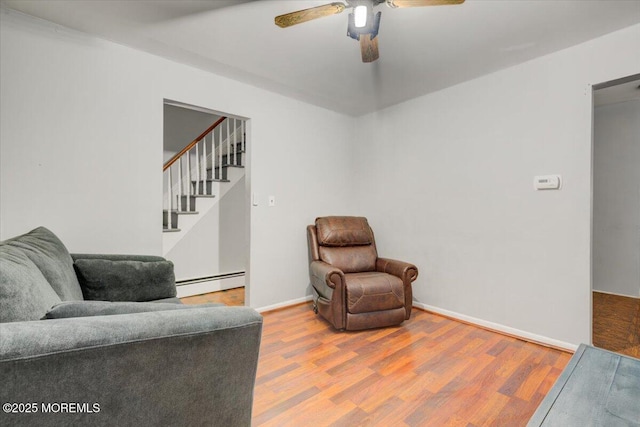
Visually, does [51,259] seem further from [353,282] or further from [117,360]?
[353,282]

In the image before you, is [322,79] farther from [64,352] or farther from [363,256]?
[64,352]

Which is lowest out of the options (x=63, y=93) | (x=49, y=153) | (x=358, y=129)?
(x=49, y=153)

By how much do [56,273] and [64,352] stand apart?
2.96ft

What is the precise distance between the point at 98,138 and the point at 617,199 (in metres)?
5.73

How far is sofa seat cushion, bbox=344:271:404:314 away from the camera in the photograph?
2.54 m

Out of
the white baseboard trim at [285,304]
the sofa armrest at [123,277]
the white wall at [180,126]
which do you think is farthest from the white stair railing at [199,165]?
the sofa armrest at [123,277]

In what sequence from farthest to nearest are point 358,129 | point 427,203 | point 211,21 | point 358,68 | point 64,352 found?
point 358,129 → point 427,203 → point 358,68 → point 211,21 → point 64,352

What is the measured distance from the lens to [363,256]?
3232 millimetres

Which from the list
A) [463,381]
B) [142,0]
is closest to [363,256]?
[463,381]

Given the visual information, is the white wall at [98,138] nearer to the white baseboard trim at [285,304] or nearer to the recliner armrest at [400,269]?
the white baseboard trim at [285,304]

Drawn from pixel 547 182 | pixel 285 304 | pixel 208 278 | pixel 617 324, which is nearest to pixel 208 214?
pixel 208 278

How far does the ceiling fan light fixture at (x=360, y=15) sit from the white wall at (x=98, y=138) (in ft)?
5.76

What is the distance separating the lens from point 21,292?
2.77 feet

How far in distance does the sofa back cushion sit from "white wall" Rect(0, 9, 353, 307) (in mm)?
567
